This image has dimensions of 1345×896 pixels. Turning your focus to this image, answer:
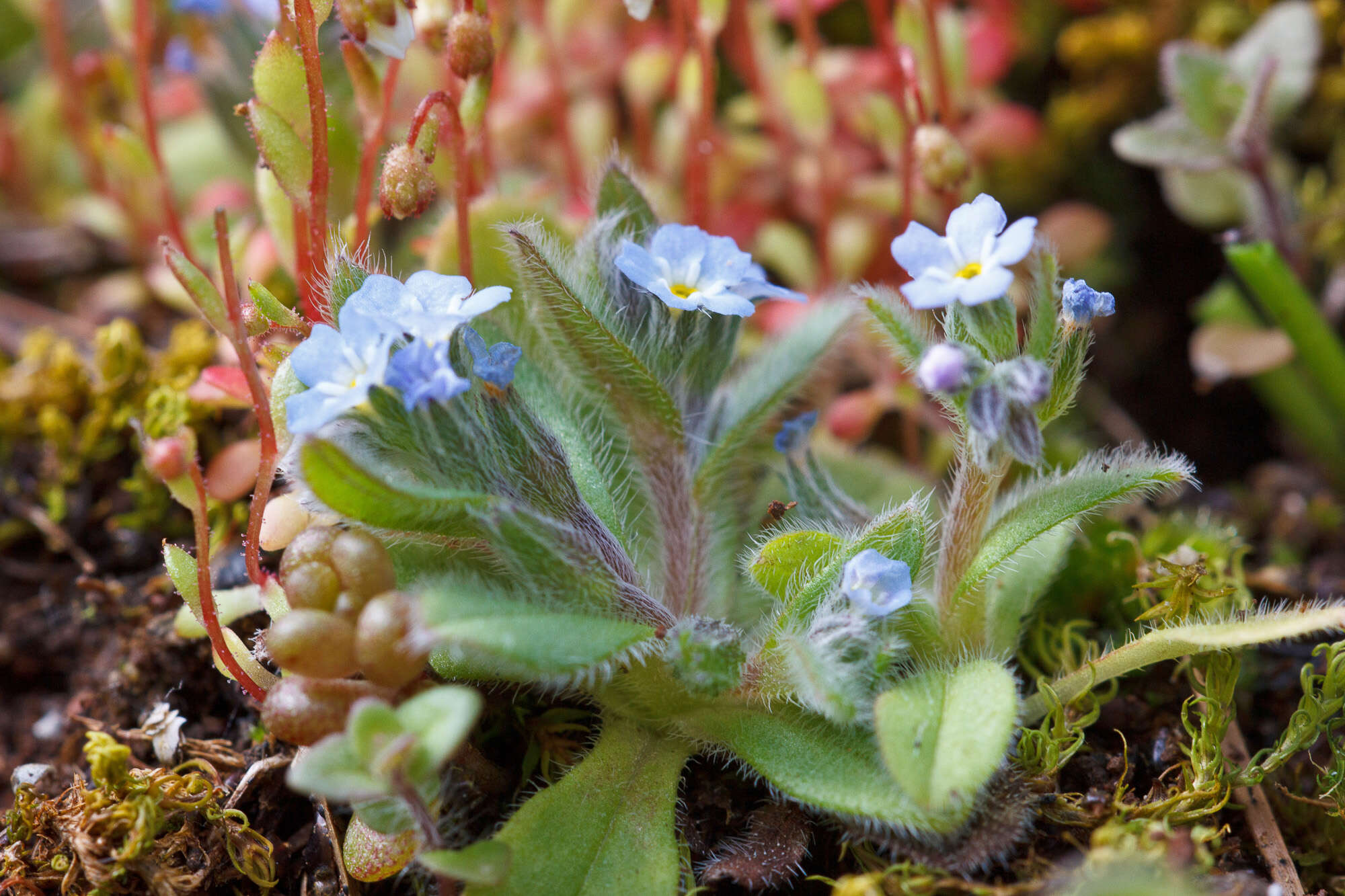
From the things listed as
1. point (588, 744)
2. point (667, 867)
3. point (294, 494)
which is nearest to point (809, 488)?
point (588, 744)

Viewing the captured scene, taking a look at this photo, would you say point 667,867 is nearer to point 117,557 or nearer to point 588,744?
point 588,744

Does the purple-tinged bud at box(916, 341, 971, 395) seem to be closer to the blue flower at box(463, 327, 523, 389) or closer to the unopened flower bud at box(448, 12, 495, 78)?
the blue flower at box(463, 327, 523, 389)

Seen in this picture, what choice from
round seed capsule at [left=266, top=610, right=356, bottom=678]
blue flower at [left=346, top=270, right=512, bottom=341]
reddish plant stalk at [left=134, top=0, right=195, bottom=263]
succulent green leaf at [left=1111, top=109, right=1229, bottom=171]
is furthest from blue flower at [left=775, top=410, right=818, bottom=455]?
reddish plant stalk at [left=134, top=0, right=195, bottom=263]

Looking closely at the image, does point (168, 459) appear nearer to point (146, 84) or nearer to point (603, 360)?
point (603, 360)

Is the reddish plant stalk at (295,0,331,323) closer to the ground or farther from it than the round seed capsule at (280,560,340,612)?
farther from it

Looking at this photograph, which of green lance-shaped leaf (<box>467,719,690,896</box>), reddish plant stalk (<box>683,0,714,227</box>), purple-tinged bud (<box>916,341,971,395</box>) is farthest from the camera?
reddish plant stalk (<box>683,0,714,227</box>)

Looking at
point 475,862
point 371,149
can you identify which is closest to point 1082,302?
point 475,862

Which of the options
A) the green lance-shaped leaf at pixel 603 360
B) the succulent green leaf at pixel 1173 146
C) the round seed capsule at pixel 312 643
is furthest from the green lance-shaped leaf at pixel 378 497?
the succulent green leaf at pixel 1173 146
